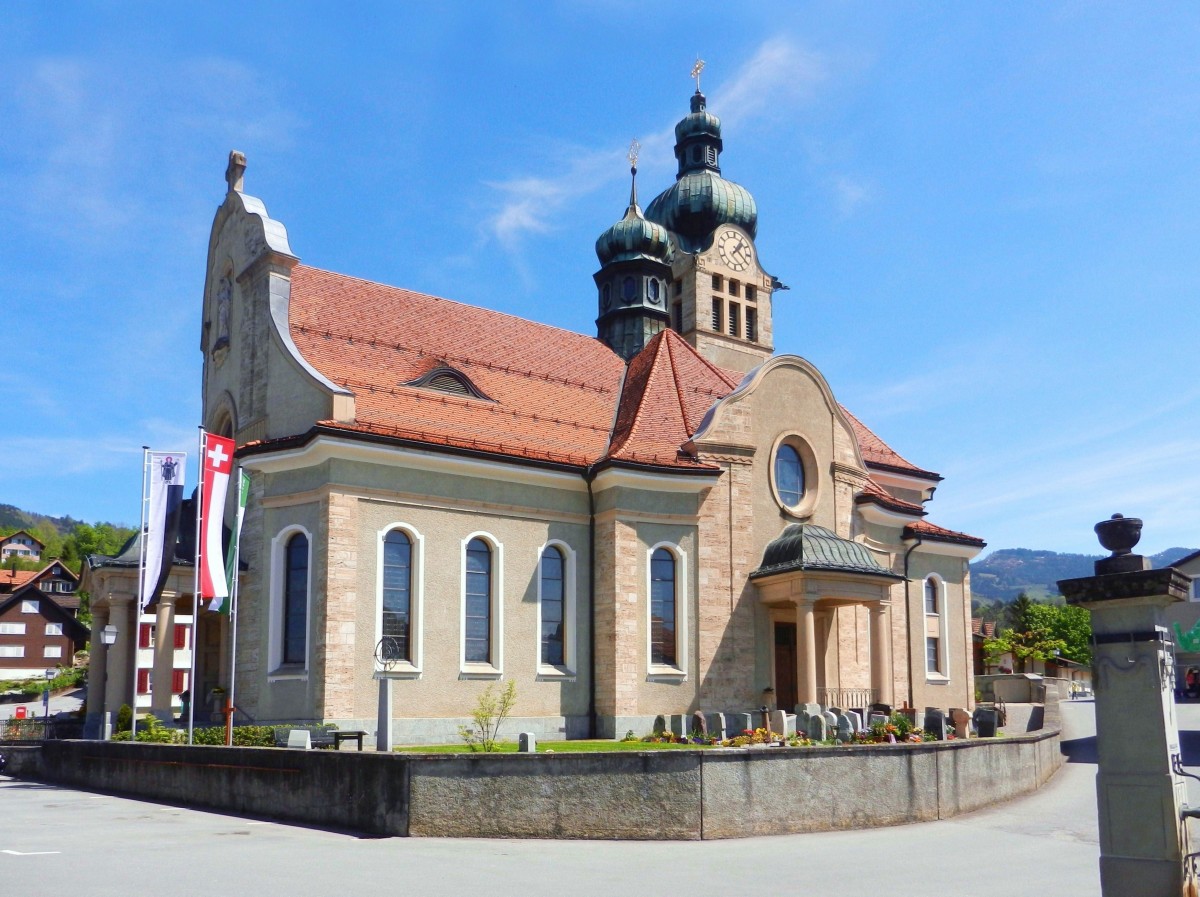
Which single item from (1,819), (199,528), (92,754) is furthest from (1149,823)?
(92,754)

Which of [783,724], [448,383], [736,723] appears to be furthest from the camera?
[448,383]

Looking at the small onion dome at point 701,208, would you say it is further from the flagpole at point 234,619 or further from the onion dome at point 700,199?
the flagpole at point 234,619

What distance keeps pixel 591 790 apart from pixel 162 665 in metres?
14.2

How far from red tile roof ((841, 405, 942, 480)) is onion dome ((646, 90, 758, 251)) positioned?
869 centimetres

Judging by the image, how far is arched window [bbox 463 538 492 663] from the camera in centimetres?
2581

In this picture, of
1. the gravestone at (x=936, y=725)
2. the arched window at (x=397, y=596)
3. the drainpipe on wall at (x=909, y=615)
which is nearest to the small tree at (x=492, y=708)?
the arched window at (x=397, y=596)

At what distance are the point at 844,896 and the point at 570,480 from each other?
16.9 metres

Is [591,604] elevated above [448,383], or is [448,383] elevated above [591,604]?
[448,383]

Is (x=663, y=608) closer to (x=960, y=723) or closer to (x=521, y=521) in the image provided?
(x=521, y=521)

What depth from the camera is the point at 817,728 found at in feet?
75.4

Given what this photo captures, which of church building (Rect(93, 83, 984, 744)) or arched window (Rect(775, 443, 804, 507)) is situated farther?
arched window (Rect(775, 443, 804, 507))

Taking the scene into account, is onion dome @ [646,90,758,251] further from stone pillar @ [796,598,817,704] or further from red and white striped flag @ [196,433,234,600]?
red and white striped flag @ [196,433,234,600]

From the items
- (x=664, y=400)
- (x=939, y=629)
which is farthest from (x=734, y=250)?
(x=939, y=629)

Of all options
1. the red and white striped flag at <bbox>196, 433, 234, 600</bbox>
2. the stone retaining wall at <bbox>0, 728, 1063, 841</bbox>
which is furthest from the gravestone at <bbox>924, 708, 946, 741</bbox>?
the red and white striped flag at <bbox>196, 433, 234, 600</bbox>
